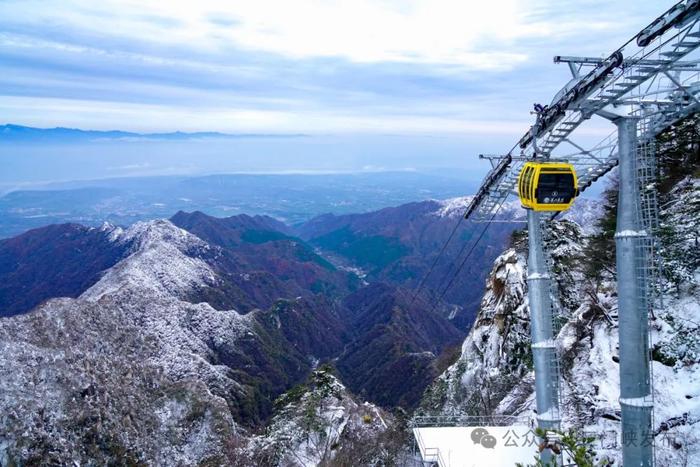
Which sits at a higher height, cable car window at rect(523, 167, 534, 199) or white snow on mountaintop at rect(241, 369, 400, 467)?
cable car window at rect(523, 167, 534, 199)

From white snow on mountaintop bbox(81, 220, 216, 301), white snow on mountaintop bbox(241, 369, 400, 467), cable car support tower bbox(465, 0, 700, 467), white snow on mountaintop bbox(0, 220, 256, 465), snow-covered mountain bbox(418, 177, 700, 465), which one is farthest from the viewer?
white snow on mountaintop bbox(81, 220, 216, 301)

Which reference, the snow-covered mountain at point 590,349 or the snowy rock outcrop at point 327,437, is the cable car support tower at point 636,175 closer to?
the snow-covered mountain at point 590,349

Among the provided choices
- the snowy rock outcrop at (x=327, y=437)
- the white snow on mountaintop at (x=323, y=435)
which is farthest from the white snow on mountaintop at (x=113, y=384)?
the white snow on mountaintop at (x=323, y=435)

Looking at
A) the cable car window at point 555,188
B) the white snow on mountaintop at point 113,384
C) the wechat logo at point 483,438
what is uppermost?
the cable car window at point 555,188

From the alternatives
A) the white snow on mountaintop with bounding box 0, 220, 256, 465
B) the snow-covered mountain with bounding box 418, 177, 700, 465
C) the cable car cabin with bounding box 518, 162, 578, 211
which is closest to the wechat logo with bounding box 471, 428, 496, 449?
the snow-covered mountain with bounding box 418, 177, 700, 465

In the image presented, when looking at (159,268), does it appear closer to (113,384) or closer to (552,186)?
(113,384)

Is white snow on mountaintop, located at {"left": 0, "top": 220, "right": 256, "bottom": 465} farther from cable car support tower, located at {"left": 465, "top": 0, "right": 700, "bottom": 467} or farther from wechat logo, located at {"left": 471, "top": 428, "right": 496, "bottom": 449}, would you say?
cable car support tower, located at {"left": 465, "top": 0, "right": 700, "bottom": 467}

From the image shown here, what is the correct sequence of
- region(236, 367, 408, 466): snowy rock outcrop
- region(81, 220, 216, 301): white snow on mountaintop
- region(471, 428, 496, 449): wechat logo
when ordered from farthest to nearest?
region(81, 220, 216, 301): white snow on mountaintop
region(236, 367, 408, 466): snowy rock outcrop
region(471, 428, 496, 449): wechat logo

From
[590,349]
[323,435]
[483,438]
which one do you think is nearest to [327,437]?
[323,435]
